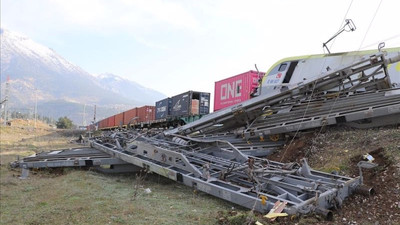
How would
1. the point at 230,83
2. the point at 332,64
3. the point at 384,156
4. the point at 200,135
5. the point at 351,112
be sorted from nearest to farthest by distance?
the point at 384,156 < the point at 351,112 < the point at 200,135 < the point at 332,64 < the point at 230,83

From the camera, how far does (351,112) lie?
279 inches

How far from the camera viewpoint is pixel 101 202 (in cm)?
533

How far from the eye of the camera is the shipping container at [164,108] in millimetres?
28538

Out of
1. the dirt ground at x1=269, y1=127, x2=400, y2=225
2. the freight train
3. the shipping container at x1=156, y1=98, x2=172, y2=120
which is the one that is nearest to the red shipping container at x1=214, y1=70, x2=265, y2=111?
the freight train

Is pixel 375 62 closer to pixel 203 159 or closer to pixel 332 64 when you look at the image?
pixel 332 64

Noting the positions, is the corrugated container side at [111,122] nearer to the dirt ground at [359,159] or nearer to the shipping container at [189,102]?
the shipping container at [189,102]

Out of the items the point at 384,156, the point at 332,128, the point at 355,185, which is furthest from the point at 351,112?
the point at 355,185

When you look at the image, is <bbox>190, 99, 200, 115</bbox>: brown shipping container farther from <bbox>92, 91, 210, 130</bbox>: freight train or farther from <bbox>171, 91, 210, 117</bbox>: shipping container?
<bbox>171, 91, 210, 117</bbox>: shipping container

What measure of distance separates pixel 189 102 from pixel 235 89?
6.54 metres

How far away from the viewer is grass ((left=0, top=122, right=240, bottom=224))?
4434 mm

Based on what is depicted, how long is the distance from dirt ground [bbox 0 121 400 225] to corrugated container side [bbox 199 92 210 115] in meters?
17.3

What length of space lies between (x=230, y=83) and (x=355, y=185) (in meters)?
15.0

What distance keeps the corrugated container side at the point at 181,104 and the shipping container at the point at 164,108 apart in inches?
32.7

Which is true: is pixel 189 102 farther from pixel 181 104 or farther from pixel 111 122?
pixel 111 122
